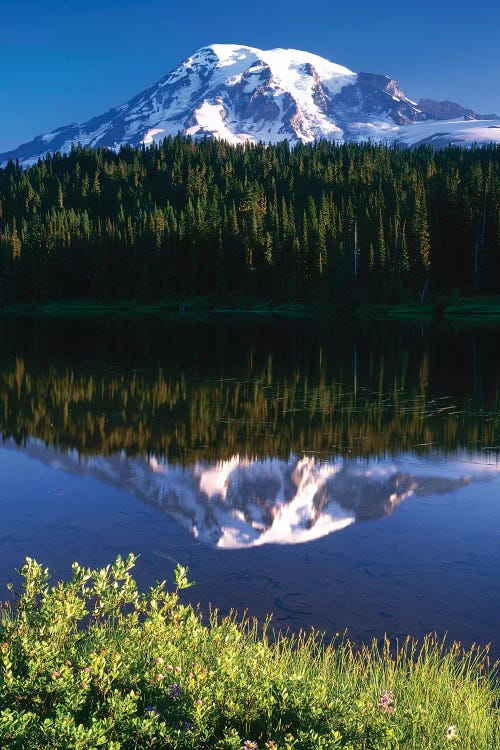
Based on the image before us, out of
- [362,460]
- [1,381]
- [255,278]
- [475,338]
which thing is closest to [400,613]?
[362,460]

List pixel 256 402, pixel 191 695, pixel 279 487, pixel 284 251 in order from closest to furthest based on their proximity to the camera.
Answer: pixel 191 695 → pixel 279 487 → pixel 256 402 → pixel 284 251

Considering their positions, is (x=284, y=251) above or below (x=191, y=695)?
above

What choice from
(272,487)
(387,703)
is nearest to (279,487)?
(272,487)

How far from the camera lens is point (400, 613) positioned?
12422 millimetres

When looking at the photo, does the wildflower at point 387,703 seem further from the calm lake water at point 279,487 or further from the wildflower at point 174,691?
the calm lake water at point 279,487

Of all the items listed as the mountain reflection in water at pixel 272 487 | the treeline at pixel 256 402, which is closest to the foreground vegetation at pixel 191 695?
the mountain reflection in water at pixel 272 487

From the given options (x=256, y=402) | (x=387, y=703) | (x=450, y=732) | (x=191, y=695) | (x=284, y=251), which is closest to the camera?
(x=450, y=732)

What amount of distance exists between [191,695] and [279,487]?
12347 millimetres

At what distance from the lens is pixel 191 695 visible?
7555 mm

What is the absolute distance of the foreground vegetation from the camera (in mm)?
7168

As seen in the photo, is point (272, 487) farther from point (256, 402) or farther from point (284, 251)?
point (284, 251)

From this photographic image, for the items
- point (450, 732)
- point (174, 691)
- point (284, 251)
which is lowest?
point (450, 732)

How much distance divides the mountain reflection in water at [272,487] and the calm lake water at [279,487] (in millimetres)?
67

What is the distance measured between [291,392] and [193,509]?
59.7 ft
